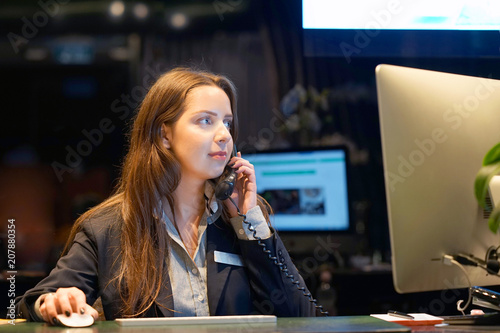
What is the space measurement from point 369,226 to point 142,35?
1832 millimetres

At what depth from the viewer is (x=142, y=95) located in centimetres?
336

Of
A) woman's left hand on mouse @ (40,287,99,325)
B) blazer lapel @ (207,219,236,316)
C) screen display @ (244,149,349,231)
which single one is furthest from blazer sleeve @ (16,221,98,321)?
screen display @ (244,149,349,231)

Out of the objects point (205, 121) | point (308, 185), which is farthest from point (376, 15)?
point (205, 121)

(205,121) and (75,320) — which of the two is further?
(205,121)

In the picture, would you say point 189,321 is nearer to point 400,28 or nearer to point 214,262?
point 214,262

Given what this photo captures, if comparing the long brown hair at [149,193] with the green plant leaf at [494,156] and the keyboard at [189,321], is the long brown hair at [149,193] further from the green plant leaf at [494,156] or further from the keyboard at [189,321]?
the green plant leaf at [494,156]

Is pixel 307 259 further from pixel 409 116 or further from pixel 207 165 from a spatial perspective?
pixel 409 116

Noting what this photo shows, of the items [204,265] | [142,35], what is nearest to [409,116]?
[204,265]

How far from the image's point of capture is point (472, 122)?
1231mm

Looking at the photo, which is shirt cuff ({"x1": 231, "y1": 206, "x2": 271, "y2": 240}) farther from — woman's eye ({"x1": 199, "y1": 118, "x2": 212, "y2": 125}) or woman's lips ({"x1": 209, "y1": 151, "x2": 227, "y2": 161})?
woman's eye ({"x1": 199, "y1": 118, "x2": 212, "y2": 125})

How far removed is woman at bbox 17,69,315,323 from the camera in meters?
1.43

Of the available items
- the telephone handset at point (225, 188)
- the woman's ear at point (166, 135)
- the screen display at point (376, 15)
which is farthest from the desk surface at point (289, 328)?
the screen display at point (376, 15)

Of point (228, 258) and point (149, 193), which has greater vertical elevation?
point (149, 193)

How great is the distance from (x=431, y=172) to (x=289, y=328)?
46 centimetres
